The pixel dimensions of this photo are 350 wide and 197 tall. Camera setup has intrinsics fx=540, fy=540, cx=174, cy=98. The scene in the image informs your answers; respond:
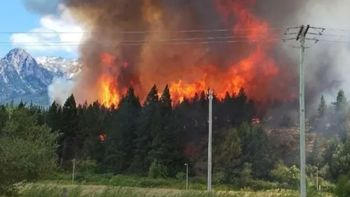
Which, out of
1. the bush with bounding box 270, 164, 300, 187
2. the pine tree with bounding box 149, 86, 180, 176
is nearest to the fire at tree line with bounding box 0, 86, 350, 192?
the pine tree with bounding box 149, 86, 180, 176

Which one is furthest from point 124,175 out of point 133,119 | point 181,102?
point 181,102

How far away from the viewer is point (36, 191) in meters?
31.0

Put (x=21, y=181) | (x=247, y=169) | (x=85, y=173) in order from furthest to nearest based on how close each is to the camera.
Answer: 1. (x=85, y=173)
2. (x=247, y=169)
3. (x=21, y=181)

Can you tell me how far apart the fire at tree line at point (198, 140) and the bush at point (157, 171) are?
17 cm

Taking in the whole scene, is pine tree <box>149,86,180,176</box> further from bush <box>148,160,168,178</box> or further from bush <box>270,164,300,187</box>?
bush <box>270,164,300,187</box>

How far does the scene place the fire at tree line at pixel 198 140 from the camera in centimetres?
8869

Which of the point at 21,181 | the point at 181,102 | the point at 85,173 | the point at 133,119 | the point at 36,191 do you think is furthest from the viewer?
the point at 181,102

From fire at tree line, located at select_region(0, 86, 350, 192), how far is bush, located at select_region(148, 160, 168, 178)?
0.57 ft

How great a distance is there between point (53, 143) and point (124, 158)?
72.0m

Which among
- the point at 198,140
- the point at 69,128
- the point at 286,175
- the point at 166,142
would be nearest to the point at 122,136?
the point at 166,142

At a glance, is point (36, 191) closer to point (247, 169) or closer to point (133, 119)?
point (247, 169)

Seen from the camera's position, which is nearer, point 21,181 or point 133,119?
point 21,181

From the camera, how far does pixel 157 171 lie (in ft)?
310

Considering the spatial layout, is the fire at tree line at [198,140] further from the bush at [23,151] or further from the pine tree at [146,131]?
the bush at [23,151]
